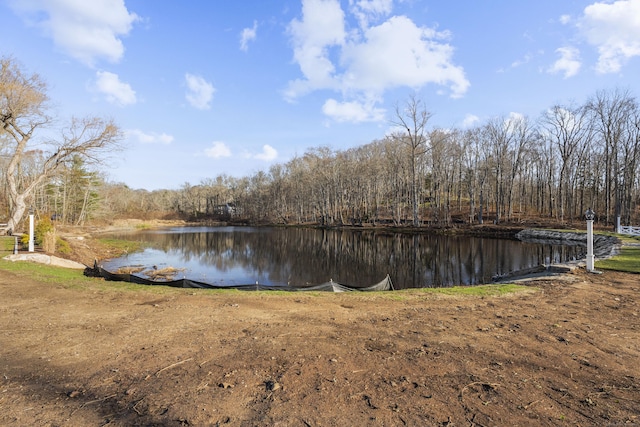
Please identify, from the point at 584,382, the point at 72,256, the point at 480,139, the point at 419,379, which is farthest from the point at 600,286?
the point at 480,139

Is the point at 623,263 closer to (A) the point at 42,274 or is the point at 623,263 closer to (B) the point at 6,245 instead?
(A) the point at 42,274

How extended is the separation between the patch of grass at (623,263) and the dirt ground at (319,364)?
539cm

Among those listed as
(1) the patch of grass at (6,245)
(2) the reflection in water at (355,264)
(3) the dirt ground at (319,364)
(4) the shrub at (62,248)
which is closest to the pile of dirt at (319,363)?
(3) the dirt ground at (319,364)

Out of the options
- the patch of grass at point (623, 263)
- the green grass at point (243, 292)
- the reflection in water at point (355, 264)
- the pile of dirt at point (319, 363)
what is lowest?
the reflection in water at point (355, 264)

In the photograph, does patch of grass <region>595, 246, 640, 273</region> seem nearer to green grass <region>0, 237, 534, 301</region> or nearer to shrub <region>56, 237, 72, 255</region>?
green grass <region>0, 237, 534, 301</region>

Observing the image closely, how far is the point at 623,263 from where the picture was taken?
41.4 ft

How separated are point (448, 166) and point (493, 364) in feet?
180

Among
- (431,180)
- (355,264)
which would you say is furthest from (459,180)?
(355,264)

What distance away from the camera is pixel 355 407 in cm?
324

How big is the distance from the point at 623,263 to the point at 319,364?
14.4m

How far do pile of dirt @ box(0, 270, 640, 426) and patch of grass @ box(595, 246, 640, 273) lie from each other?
5446 mm

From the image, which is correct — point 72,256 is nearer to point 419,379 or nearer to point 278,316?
point 278,316

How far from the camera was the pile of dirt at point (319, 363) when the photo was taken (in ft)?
10.3

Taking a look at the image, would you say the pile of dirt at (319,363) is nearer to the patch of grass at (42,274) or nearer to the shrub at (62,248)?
the patch of grass at (42,274)
